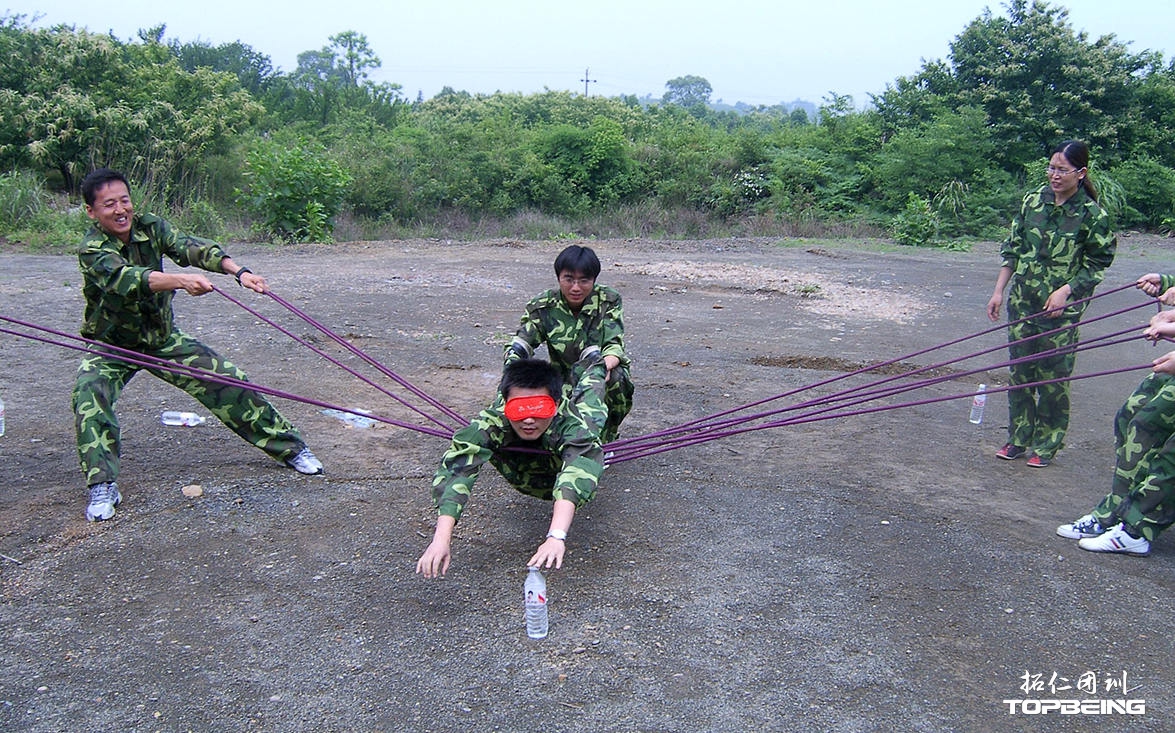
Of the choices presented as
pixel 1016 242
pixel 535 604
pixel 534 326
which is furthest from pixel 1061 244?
pixel 535 604

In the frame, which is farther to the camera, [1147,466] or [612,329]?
[612,329]

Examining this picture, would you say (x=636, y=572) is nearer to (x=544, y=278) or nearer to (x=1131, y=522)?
(x=1131, y=522)

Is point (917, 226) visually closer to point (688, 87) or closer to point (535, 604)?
point (535, 604)

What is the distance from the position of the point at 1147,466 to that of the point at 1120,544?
38 cm

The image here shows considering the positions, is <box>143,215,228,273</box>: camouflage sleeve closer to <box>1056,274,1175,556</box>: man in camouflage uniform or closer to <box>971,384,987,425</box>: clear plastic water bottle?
<box>1056,274,1175,556</box>: man in camouflage uniform

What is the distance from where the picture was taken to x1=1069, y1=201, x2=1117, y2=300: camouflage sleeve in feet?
17.8

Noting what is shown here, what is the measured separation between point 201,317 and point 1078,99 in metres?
19.6

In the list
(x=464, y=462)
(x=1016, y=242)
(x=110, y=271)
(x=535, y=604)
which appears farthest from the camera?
(x=1016, y=242)

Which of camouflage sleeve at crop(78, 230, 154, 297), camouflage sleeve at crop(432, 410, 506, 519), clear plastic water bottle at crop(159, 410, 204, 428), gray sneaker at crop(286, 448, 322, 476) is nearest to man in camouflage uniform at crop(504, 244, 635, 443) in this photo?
camouflage sleeve at crop(432, 410, 506, 519)

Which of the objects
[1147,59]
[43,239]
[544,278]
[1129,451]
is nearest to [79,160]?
[43,239]

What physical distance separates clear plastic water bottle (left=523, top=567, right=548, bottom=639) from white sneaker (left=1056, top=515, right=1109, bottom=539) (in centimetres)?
271

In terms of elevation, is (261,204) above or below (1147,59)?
below

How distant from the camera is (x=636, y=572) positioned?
411cm

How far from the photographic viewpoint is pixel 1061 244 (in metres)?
5.52
